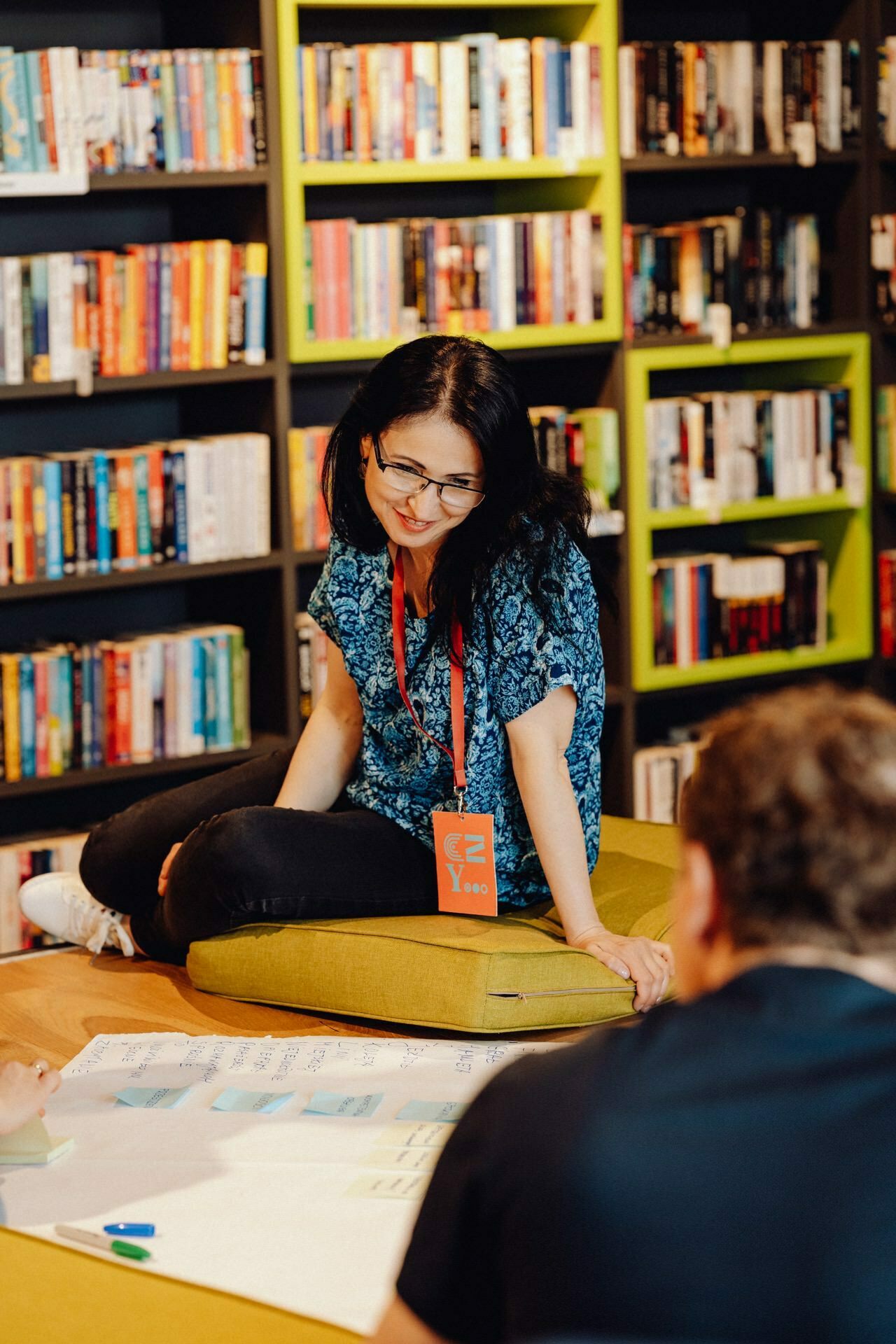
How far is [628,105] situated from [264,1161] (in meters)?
2.36

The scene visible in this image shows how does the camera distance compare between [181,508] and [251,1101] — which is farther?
[181,508]

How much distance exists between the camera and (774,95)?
3.38m

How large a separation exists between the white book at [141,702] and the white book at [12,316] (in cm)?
52

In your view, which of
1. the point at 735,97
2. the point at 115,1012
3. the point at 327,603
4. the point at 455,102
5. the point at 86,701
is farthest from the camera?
the point at 735,97

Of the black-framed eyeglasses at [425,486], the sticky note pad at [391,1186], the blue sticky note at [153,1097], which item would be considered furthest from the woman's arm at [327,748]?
the sticky note pad at [391,1186]

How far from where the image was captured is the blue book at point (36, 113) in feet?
9.01

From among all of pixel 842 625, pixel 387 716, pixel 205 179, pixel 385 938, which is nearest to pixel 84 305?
pixel 205 179

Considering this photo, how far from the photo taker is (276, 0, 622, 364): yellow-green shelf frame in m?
2.94

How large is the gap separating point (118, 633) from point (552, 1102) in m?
2.53

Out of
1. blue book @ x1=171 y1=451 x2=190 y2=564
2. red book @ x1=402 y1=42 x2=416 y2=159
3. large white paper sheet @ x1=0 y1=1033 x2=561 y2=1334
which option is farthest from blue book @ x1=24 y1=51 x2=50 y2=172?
large white paper sheet @ x1=0 y1=1033 x2=561 y2=1334

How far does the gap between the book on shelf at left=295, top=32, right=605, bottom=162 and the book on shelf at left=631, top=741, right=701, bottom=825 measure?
3.97 feet

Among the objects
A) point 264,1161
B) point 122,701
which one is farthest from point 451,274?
point 264,1161

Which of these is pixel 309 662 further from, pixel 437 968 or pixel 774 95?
pixel 774 95

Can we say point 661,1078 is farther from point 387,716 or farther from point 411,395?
point 387,716
